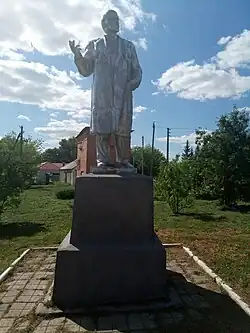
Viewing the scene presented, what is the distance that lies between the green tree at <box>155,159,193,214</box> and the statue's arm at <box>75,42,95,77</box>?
9660 mm

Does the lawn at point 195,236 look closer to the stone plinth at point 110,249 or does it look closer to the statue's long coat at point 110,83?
the stone plinth at point 110,249

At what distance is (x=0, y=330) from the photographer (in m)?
3.49

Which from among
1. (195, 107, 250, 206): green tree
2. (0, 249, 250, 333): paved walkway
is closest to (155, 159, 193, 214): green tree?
(195, 107, 250, 206): green tree

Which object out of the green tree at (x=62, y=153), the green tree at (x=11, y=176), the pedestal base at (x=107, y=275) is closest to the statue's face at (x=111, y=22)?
the pedestal base at (x=107, y=275)

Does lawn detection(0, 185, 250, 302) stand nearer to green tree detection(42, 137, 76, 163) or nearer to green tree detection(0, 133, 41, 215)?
green tree detection(0, 133, 41, 215)

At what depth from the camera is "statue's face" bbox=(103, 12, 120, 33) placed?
4.72 m

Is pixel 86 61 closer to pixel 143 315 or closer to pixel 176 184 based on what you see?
pixel 143 315

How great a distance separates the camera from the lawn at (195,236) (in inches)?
227

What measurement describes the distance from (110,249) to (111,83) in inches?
84.3

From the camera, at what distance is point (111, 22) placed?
472 centimetres

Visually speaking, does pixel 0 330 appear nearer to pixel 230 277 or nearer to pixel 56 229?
pixel 230 277

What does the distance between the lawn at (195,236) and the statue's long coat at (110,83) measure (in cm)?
274

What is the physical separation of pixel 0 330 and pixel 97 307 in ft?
3.45

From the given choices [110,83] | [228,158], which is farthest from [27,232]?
[228,158]
